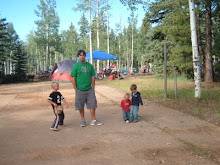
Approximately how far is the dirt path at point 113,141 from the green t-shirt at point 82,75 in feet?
3.15

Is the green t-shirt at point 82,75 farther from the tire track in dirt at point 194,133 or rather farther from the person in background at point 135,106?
the tire track in dirt at point 194,133

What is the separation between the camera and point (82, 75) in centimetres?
562

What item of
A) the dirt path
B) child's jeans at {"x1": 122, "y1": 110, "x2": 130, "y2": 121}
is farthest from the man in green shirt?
child's jeans at {"x1": 122, "y1": 110, "x2": 130, "y2": 121}

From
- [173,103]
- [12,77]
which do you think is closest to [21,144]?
[173,103]

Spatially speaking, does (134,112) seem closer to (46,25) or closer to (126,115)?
(126,115)

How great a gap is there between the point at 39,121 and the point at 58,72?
623 inches

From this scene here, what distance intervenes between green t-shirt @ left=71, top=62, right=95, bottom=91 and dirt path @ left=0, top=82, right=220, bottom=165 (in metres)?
0.96

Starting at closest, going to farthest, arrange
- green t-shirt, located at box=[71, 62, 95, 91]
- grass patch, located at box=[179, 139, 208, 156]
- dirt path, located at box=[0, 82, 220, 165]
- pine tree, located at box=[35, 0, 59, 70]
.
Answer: dirt path, located at box=[0, 82, 220, 165] → grass patch, located at box=[179, 139, 208, 156] → green t-shirt, located at box=[71, 62, 95, 91] → pine tree, located at box=[35, 0, 59, 70]

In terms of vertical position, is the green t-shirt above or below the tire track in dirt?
above

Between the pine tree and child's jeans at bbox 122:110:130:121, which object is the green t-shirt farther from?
the pine tree

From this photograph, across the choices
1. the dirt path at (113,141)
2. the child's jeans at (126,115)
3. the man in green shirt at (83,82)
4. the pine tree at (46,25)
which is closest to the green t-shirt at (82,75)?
the man in green shirt at (83,82)

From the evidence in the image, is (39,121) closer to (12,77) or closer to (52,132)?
(52,132)

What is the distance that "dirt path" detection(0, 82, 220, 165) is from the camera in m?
3.60

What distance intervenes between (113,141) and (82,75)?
6.03ft
